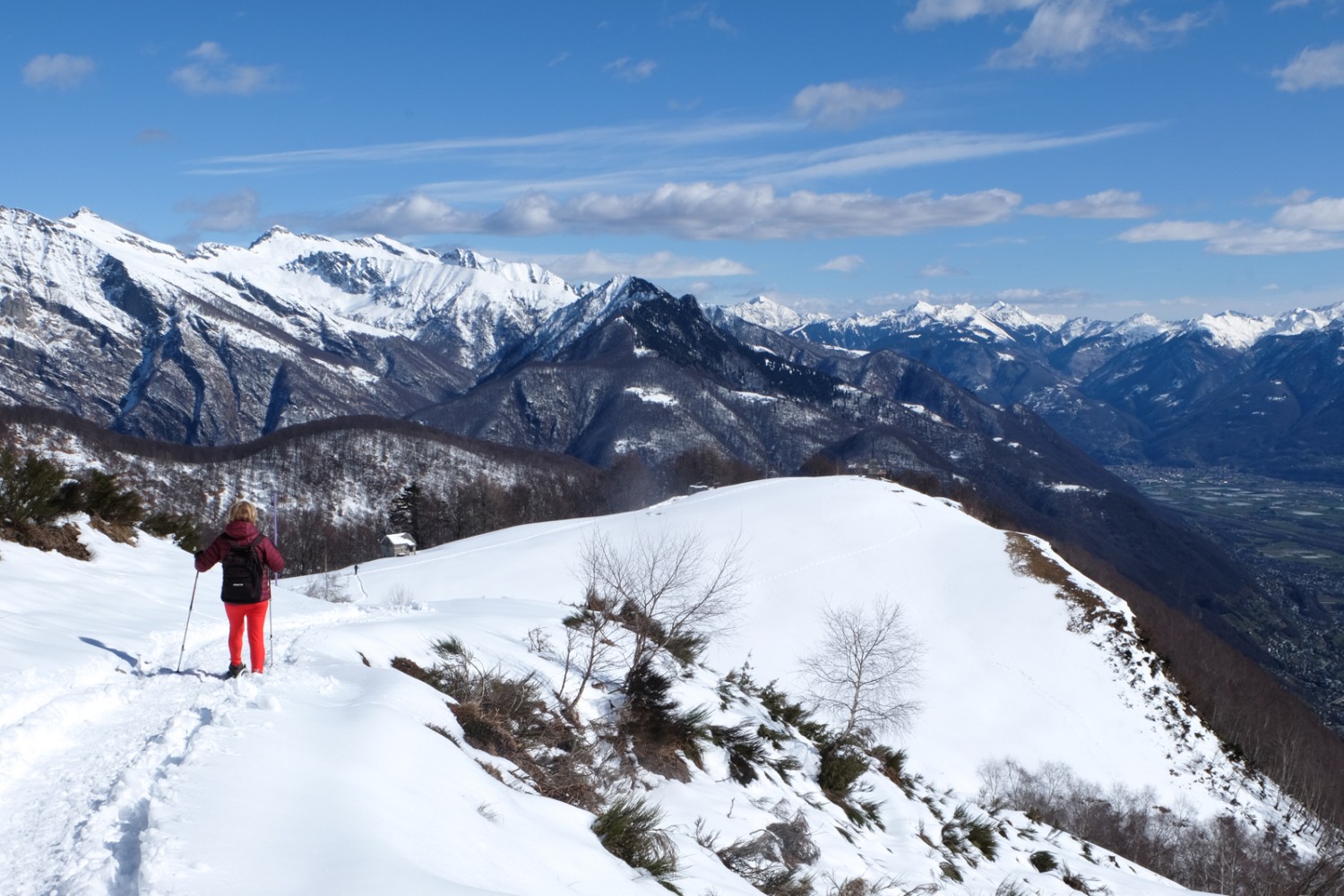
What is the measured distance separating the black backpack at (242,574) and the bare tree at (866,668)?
942 inches

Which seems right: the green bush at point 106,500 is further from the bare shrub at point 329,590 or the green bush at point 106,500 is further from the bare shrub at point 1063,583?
the bare shrub at point 1063,583

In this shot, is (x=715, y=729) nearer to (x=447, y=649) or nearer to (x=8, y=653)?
(x=447, y=649)

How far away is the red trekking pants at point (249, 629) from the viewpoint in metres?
10.5

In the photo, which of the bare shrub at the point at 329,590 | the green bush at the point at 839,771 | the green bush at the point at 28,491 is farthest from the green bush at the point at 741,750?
the bare shrub at the point at 329,590

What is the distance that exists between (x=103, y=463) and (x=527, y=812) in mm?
153349

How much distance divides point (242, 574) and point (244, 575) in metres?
0.02

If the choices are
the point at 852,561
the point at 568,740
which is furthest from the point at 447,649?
the point at 852,561

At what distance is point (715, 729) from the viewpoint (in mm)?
15766

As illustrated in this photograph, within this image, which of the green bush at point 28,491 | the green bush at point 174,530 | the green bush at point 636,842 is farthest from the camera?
the green bush at point 174,530

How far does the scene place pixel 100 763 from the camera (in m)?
7.36

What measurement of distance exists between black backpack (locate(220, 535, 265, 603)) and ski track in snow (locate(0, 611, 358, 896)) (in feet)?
3.23

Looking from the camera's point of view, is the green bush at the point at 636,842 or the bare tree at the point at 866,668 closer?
the green bush at the point at 636,842

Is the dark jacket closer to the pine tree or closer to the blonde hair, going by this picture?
the blonde hair

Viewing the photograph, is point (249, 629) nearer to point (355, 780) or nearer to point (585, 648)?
point (355, 780)
